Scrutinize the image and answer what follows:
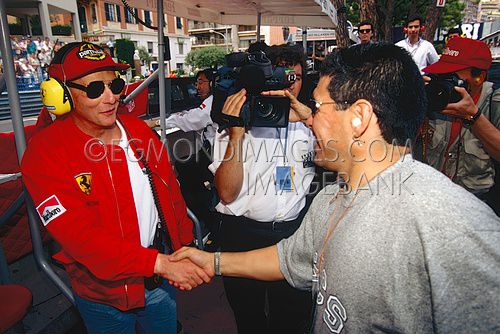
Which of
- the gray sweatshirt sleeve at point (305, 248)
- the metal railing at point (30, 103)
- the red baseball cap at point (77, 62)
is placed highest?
the red baseball cap at point (77, 62)

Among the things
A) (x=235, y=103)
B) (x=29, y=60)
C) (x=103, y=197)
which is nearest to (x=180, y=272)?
(x=103, y=197)

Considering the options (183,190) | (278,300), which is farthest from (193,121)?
(278,300)

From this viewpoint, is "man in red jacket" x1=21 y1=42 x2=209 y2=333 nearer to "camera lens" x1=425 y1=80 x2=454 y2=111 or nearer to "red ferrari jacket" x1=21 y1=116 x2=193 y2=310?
"red ferrari jacket" x1=21 y1=116 x2=193 y2=310

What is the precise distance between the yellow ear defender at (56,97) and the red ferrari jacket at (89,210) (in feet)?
0.28

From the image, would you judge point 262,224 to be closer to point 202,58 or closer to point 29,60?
point 29,60

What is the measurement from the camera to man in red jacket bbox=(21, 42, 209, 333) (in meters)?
1.70

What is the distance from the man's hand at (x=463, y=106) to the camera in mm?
2117

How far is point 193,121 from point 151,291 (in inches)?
104

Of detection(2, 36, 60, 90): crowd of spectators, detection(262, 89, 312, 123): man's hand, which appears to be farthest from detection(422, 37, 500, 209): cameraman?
detection(2, 36, 60, 90): crowd of spectators

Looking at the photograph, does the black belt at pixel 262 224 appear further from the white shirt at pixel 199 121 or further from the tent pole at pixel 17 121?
the white shirt at pixel 199 121

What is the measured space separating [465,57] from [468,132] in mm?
561

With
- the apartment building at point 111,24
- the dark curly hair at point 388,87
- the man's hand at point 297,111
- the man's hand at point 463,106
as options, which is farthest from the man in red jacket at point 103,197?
the apartment building at point 111,24

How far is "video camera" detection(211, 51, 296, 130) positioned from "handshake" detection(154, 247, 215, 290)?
0.80 m

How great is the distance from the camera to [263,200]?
2.28 m
